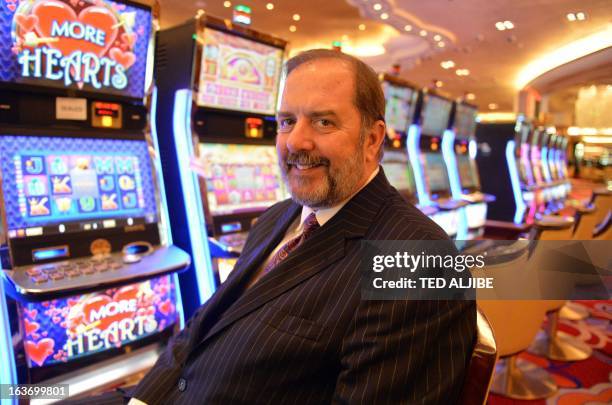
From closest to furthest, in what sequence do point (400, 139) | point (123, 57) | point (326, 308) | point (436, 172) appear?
1. point (326, 308)
2. point (123, 57)
3. point (400, 139)
4. point (436, 172)

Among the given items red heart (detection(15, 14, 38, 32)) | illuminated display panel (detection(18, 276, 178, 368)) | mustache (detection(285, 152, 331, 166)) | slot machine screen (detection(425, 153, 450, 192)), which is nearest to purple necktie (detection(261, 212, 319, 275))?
mustache (detection(285, 152, 331, 166))

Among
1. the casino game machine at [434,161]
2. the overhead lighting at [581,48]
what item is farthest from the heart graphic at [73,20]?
the casino game machine at [434,161]

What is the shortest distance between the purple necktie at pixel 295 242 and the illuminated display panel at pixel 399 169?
3.06 metres

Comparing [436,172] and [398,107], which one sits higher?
[398,107]

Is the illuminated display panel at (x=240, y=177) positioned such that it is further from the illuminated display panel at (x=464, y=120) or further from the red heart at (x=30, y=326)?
the illuminated display panel at (x=464, y=120)

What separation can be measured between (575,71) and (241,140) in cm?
204

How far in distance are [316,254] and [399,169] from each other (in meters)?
3.38

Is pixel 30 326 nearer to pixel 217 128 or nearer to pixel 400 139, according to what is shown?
pixel 217 128

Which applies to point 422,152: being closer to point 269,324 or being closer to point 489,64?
point 269,324

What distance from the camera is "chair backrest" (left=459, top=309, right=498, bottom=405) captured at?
34.7 inches

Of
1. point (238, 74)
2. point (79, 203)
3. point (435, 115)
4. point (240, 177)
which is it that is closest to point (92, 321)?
point (79, 203)

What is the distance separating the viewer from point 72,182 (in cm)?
196

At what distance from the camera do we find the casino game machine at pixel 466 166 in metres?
5.31

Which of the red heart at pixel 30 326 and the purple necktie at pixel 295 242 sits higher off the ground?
the purple necktie at pixel 295 242
